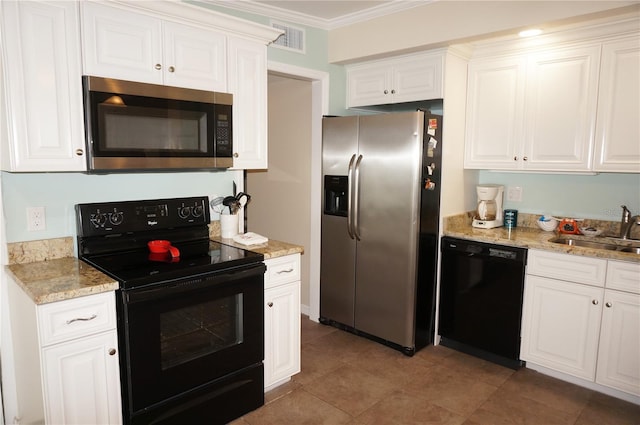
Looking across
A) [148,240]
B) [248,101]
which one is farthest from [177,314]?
[248,101]

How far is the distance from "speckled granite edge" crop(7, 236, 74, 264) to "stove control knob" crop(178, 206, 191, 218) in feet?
2.00

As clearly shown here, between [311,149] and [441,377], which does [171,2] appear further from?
[441,377]

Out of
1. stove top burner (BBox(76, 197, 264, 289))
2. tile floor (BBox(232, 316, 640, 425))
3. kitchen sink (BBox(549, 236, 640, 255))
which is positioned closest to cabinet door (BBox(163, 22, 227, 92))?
stove top burner (BBox(76, 197, 264, 289))

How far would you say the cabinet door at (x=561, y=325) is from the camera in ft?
8.90

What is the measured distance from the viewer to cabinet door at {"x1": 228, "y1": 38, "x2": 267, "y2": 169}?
8.61ft

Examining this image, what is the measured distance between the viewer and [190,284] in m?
2.09

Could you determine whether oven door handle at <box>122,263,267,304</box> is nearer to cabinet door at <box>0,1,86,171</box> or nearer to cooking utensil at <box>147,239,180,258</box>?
cooking utensil at <box>147,239,180,258</box>

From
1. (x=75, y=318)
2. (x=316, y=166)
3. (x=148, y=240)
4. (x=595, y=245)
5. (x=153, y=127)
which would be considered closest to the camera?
(x=75, y=318)

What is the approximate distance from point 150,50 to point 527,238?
2.64m

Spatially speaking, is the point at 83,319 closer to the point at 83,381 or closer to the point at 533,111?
the point at 83,381

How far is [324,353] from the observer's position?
10.8 ft

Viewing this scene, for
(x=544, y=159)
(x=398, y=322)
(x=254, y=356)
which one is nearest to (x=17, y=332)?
(x=254, y=356)

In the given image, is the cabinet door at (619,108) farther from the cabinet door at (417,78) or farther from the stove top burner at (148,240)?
Result: the stove top burner at (148,240)

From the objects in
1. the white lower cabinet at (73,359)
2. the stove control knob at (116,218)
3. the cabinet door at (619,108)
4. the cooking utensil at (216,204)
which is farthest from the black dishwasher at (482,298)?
the white lower cabinet at (73,359)
